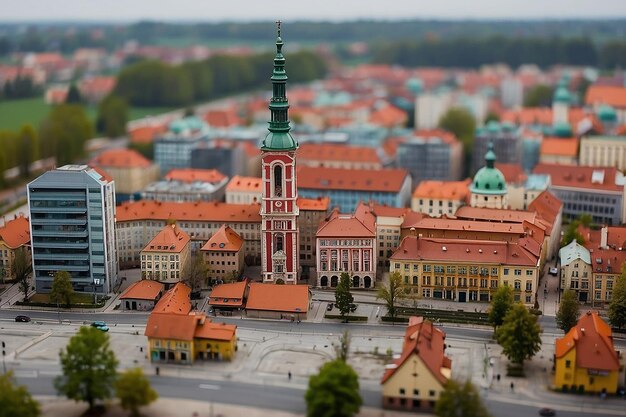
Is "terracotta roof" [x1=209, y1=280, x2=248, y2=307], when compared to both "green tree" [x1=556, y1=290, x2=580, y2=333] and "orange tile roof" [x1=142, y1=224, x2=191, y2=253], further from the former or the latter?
"green tree" [x1=556, y1=290, x2=580, y2=333]

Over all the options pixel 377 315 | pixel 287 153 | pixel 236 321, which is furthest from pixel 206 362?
pixel 287 153

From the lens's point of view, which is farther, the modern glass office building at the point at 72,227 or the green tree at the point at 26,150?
the green tree at the point at 26,150

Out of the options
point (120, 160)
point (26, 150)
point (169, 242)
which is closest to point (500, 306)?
point (169, 242)

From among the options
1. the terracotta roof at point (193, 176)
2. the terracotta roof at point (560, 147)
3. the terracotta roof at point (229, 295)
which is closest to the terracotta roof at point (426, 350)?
the terracotta roof at point (229, 295)

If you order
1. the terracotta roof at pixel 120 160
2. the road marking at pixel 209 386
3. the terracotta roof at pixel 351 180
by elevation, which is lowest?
the road marking at pixel 209 386

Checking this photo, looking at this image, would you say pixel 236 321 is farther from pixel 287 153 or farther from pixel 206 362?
pixel 287 153

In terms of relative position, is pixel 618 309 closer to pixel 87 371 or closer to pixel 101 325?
pixel 87 371

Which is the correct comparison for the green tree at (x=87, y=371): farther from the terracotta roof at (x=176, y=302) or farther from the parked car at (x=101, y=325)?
the parked car at (x=101, y=325)
